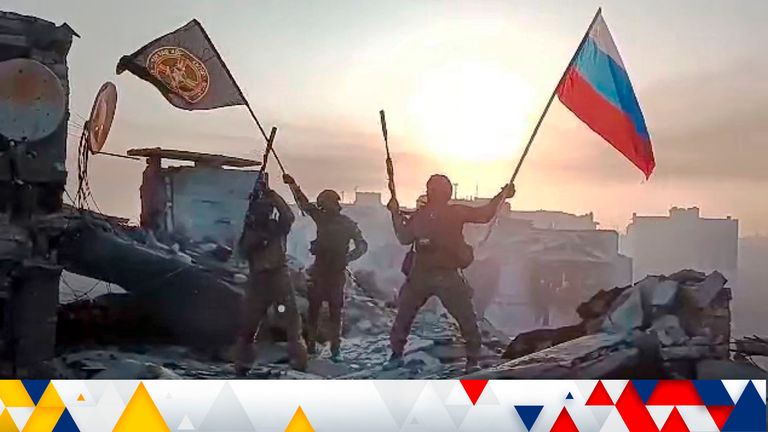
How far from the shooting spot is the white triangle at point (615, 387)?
7.28 ft

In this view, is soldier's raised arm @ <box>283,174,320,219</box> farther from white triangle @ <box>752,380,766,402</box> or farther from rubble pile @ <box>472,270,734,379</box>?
white triangle @ <box>752,380,766,402</box>

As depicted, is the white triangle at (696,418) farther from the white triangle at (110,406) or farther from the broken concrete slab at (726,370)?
the white triangle at (110,406)

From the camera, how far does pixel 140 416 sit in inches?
85.3

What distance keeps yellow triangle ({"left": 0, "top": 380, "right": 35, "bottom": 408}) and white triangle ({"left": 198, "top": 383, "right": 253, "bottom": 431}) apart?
465mm

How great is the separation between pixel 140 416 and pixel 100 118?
80 cm

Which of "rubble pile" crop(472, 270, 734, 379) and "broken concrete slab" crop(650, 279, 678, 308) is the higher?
"broken concrete slab" crop(650, 279, 678, 308)

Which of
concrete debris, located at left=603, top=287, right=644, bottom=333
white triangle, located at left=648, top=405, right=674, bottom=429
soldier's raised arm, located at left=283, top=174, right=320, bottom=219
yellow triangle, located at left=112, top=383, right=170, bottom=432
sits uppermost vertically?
soldier's raised arm, located at left=283, top=174, right=320, bottom=219

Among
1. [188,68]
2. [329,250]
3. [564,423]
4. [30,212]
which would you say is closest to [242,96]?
[188,68]

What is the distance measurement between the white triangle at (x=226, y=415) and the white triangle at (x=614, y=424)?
976mm

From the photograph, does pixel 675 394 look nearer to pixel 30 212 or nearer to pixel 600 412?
pixel 600 412

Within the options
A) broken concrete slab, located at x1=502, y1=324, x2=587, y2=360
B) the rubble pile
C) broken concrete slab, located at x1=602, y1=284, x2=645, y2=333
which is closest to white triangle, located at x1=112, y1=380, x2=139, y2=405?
the rubble pile

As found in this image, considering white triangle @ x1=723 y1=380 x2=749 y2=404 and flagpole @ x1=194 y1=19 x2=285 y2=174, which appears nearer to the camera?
flagpole @ x1=194 y1=19 x2=285 y2=174

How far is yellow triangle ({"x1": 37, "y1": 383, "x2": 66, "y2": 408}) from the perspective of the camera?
2.15 metres

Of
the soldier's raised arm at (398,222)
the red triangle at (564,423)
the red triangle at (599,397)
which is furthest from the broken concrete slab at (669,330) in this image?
the soldier's raised arm at (398,222)
